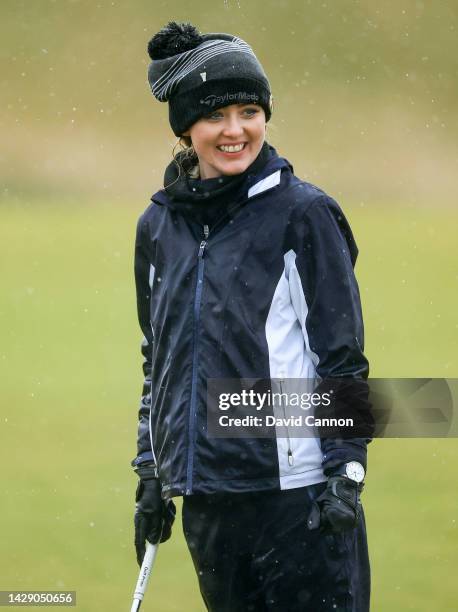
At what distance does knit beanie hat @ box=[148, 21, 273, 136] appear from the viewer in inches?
99.4

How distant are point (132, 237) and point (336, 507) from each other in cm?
1120

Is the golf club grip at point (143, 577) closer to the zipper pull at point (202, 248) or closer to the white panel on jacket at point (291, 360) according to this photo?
the white panel on jacket at point (291, 360)

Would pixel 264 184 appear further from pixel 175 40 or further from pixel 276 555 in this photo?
pixel 276 555

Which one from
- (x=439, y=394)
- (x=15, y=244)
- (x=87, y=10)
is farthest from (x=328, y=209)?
(x=87, y=10)

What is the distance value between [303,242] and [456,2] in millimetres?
20762

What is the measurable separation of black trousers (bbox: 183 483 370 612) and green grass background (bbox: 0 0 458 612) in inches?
37.7

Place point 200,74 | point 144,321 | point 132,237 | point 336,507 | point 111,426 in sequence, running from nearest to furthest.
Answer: point 336,507
point 200,74
point 144,321
point 111,426
point 132,237

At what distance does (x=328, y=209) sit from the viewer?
7.97ft

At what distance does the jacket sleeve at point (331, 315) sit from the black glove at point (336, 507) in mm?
42

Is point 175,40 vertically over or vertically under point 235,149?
over

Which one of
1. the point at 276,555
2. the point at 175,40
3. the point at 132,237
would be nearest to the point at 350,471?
the point at 276,555

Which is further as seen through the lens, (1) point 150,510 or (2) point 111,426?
(2) point 111,426

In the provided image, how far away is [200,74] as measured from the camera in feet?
8.36

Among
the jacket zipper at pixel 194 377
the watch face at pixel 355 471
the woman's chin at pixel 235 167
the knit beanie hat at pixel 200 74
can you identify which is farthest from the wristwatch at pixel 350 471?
the knit beanie hat at pixel 200 74
